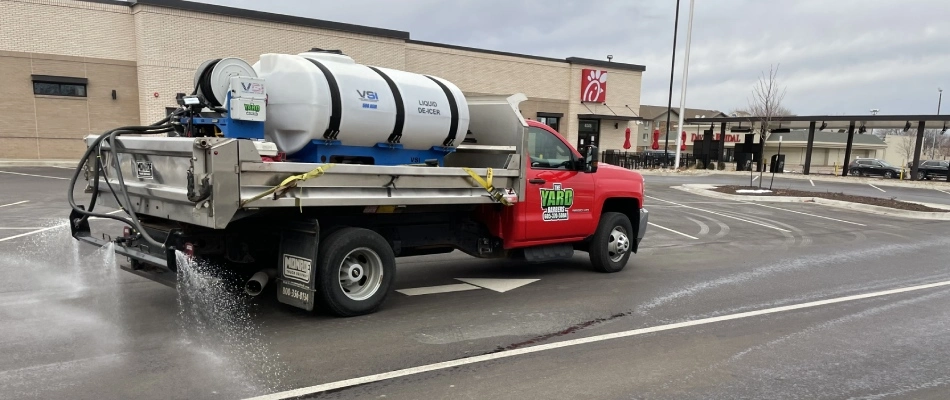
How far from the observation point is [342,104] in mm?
5402

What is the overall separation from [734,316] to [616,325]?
1440 millimetres

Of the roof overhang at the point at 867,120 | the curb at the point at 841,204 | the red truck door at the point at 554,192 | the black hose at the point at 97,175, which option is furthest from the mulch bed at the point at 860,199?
the black hose at the point at 97,175

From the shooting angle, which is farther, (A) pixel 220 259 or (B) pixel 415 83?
(B) pixel 415 83

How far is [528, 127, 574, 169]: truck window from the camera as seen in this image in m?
7.11

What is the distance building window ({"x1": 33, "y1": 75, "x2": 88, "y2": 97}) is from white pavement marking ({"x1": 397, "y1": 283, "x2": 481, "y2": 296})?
23561 millimetres

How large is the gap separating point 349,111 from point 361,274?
1552mm

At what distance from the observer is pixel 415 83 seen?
6.14 m

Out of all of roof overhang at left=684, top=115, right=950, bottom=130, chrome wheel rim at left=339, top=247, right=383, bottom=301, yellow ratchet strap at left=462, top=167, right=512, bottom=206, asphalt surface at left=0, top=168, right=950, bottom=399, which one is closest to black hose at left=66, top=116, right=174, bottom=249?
asphalt surface at left=0, top=168, right=950, bottom=399

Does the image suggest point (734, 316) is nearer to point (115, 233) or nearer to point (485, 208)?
point (485, 208)

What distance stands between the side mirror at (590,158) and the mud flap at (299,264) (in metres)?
3.64

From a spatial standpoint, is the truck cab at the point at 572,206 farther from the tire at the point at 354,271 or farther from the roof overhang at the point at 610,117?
the roof overhang at the point at 610,117

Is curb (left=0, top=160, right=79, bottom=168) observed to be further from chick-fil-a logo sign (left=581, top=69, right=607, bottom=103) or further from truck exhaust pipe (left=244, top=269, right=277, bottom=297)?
chick-fil-a logo sign (left=581, top=69, right=607, bottom=103)

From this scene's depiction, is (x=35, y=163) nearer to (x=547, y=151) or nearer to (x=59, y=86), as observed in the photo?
(x=59, y=86)

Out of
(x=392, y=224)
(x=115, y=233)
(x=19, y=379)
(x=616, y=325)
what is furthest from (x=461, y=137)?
(x=115, y=233)
